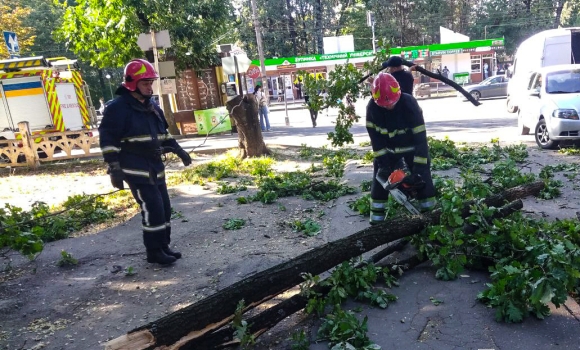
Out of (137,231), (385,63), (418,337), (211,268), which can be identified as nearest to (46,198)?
(137,231)

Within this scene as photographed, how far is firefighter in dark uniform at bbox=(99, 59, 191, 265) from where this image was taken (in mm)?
4574

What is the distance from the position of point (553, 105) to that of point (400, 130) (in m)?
6.38

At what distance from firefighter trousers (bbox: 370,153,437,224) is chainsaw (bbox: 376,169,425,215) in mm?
104

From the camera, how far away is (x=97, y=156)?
13.9 m

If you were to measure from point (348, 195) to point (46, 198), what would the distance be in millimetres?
5915

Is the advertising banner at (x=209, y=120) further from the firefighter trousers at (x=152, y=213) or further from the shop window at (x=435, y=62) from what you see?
the shop window at (x=435, y=62)

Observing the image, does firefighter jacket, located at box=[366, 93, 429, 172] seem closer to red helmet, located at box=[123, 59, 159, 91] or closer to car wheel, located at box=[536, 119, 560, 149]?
red helmet, located at box=[123, 59, 159, 91]

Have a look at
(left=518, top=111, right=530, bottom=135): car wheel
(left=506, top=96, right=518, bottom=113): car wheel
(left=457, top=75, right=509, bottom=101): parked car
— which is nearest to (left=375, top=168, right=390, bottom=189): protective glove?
(left=518, top=111, right=530, bottom=135): car wheel

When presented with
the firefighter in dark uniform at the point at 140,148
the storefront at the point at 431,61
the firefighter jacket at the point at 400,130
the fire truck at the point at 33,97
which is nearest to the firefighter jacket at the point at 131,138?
the firefighter in dark uniform at the point at 140,148

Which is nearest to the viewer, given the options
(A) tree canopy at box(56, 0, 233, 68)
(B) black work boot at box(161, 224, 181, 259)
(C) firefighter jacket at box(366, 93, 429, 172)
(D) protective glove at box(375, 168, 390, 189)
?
(C) firefighter jacket at box(366, 93, 429, 172)

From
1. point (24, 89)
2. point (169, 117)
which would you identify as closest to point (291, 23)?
point (169, 117)

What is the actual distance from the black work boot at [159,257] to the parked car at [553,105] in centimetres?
813

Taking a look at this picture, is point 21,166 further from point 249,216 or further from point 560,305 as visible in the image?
point 560,305

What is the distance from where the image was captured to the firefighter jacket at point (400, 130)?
4.54 meters
